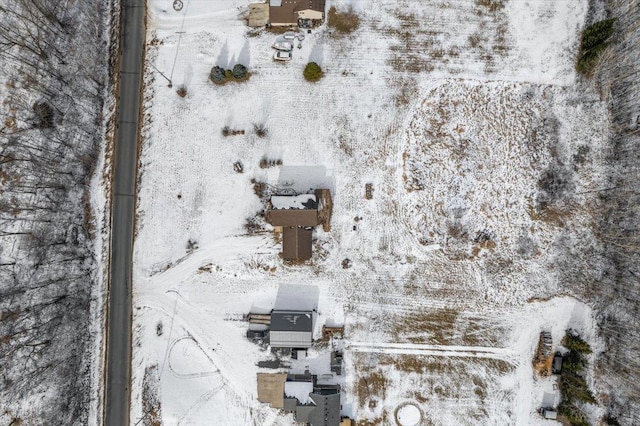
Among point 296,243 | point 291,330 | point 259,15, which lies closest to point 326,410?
point 291,330

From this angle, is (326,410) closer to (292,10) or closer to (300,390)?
(300,390)

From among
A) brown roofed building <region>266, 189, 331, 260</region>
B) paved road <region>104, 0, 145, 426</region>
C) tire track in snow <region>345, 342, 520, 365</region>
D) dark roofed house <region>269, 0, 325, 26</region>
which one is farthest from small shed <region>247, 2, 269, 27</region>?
tire track in snow <region>345, 342, 520, 365</region>

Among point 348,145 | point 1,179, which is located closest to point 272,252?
point 348,145

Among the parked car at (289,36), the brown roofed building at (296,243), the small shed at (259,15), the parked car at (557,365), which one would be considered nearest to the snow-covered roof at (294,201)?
the brown roofed building at (296,243)

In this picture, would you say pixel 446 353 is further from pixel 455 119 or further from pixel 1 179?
pixel 1 179

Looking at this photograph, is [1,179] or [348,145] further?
[348,145]
